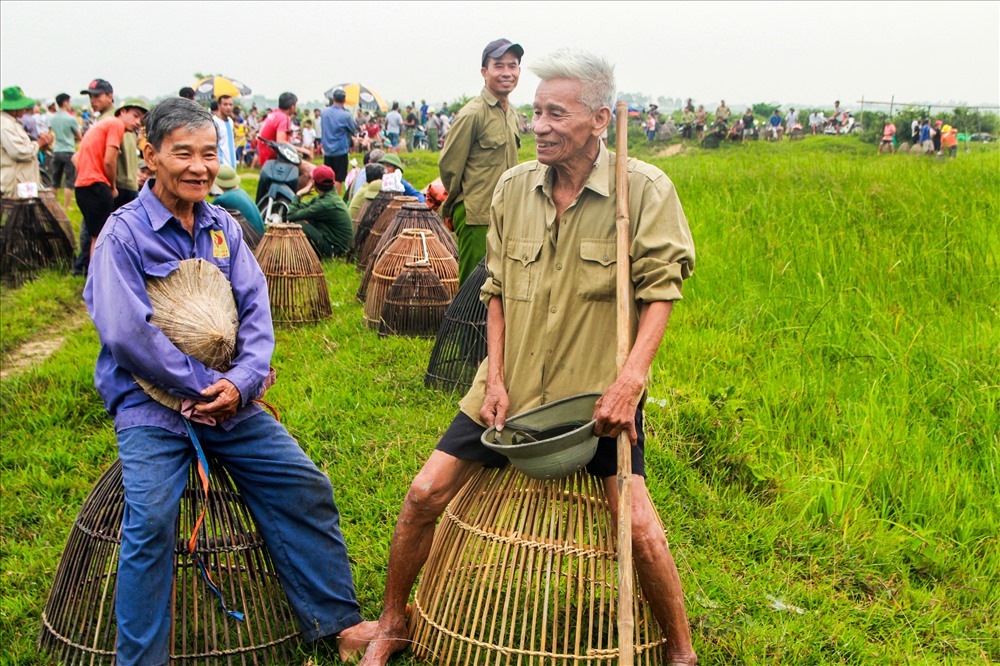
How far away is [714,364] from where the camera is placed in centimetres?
626

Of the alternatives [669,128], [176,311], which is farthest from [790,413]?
[669,128]

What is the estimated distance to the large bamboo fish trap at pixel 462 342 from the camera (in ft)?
20.5

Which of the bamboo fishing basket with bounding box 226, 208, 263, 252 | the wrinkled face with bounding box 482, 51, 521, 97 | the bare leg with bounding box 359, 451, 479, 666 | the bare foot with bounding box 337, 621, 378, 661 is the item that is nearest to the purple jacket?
the bare leg with bounding box 359, 451, 479, 666

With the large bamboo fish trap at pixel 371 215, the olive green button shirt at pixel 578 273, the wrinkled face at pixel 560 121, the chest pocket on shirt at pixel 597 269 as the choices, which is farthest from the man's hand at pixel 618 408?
the large bamboo fish trap at pixel 371 215

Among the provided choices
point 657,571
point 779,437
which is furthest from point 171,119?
point 779,437

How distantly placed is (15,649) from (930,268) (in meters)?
6.79

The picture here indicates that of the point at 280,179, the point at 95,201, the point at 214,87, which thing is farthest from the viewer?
the point at 214,87

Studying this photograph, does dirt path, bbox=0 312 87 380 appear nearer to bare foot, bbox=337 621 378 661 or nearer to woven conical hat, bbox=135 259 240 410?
woven conical hat, bbox=135 259 240 410

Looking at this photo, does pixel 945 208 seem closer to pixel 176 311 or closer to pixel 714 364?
pixel 714 364

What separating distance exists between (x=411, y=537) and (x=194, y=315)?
3.61ft

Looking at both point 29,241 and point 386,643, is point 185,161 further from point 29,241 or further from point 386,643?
point 29,241

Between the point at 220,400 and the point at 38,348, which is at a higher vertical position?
the point at 220,400

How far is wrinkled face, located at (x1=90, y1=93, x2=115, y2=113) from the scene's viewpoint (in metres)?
9.05

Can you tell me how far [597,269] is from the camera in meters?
3.14
